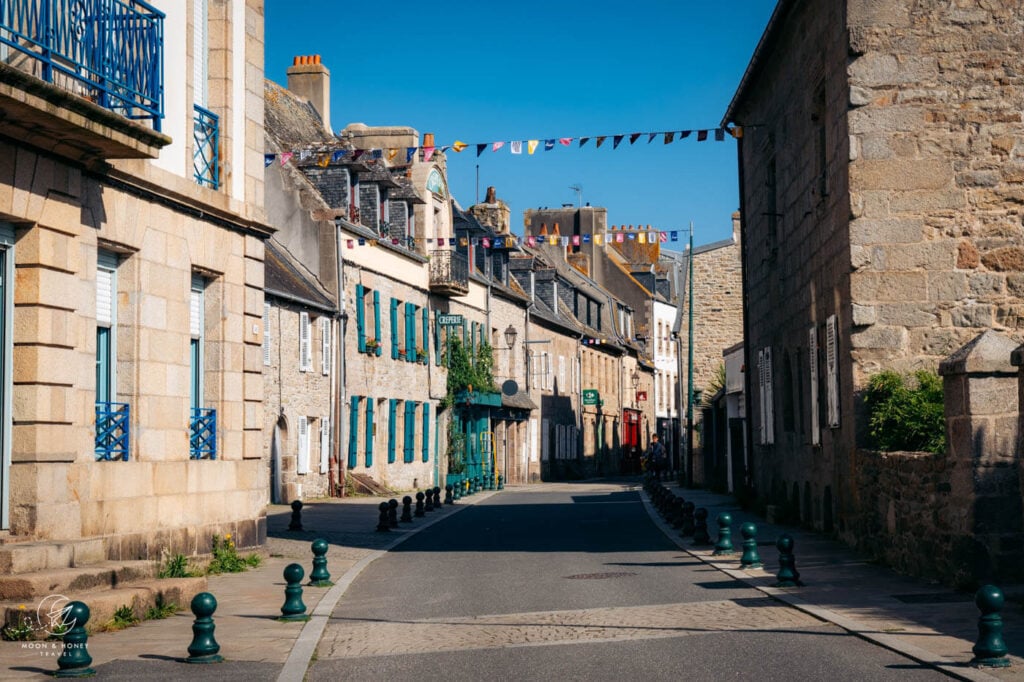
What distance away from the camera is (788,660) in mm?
8625

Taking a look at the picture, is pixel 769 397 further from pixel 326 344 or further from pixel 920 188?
pixel 326 344

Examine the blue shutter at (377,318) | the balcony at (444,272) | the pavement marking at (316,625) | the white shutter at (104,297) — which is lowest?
the pavement marking at (316,625)

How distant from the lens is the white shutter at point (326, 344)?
31453 millimetres

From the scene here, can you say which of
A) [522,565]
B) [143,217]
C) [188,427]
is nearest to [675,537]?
[522,565]

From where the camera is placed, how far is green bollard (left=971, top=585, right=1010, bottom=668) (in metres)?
8.04

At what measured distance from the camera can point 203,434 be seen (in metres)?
A: 15.5

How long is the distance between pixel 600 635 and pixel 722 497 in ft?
73.3

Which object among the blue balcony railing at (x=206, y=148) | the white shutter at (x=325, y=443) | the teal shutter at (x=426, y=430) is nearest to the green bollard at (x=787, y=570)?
the blue balcony railing at (x=206, y=148)

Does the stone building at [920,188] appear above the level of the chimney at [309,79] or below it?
below

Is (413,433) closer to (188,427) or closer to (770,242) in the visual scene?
(770,242)

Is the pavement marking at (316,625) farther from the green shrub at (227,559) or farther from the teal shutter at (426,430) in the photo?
Answer: the teal shutter at (426,430)

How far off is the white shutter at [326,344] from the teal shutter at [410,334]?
5.73m

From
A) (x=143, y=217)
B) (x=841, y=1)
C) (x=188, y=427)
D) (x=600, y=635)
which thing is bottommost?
(x=600, y=635)

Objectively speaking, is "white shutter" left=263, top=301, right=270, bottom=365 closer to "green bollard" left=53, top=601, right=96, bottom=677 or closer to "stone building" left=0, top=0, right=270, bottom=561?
"stone building" left=0, top=0, right=270, bottom=561
